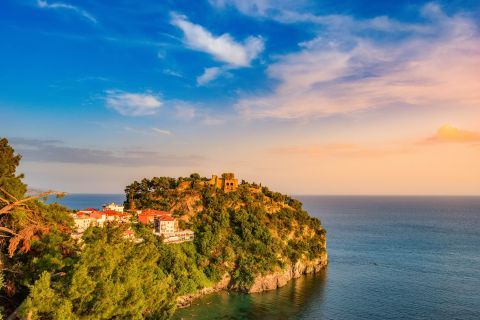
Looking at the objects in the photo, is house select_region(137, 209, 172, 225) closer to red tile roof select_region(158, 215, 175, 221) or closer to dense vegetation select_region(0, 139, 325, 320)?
red tile roof select_region(158, 215, 175, 221)

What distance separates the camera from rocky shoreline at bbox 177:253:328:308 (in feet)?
187

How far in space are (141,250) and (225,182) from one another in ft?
202

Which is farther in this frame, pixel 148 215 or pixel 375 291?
pixel 148 215

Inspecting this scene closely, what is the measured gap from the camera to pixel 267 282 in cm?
6488

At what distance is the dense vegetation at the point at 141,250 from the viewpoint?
21000 millimetres

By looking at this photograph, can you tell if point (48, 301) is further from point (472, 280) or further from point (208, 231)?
point (472, 280)

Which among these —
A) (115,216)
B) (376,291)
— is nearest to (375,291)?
(376,291)

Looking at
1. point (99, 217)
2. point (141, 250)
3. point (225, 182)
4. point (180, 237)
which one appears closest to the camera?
point (141, 250)

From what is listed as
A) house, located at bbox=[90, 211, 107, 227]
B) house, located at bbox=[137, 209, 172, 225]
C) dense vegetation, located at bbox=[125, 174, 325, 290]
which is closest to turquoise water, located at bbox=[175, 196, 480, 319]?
dense vegetation, located at bbox=[125, 174, 325, 290]

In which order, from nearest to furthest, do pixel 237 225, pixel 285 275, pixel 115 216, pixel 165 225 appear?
pixel 285 275, pixel 165 225, pixel 115 216, pixel 237 225

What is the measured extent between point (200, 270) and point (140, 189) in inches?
1457

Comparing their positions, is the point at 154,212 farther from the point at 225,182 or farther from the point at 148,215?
the point at 225,182

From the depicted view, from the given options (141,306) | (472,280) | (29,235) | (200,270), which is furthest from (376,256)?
(29,235)

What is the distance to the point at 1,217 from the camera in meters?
24.6
